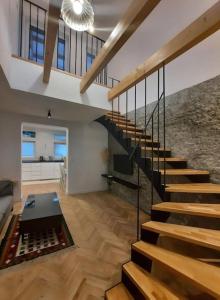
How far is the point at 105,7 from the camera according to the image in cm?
373

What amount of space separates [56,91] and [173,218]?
3148 mm

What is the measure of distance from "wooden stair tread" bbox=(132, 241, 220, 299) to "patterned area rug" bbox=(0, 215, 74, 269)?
132 centimetres

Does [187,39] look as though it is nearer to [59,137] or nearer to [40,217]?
[40,217]

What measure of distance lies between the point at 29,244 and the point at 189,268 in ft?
6.86

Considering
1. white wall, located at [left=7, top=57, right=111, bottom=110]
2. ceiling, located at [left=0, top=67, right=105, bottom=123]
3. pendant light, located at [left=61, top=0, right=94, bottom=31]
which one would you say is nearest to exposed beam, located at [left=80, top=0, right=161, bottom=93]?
pendant light, located at [left=61, top=0, right=94, bottom=31]

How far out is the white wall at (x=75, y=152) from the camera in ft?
12.6

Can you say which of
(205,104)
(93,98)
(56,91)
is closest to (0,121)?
(56,91)

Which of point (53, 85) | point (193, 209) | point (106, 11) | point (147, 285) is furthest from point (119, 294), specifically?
point (106, 11)

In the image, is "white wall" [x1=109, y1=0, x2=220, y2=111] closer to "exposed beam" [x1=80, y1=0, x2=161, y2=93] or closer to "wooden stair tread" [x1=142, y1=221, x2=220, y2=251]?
"exposed beam" [x1=80, y1=0, x2=161, y2=93]

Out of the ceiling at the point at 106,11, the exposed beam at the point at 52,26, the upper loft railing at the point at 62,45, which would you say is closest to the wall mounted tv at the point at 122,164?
the upper loft railing at the point at 62,45

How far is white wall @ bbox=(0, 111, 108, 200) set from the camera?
3.84 metres

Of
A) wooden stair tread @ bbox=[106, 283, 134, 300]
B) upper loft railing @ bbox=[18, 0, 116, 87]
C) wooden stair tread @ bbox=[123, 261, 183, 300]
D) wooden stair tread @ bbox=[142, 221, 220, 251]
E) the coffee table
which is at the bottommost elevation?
wooden stair tread @ bbox=[106, 283, 134, 300]

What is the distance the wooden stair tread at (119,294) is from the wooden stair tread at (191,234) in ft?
1.83

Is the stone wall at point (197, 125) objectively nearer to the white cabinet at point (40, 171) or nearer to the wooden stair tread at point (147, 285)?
the wooden stair tread at point (147, 285)
